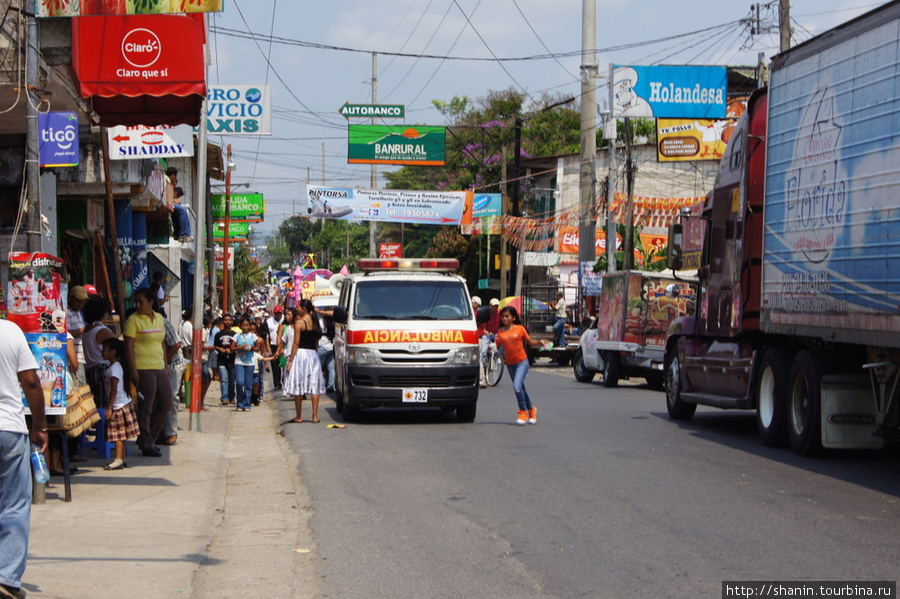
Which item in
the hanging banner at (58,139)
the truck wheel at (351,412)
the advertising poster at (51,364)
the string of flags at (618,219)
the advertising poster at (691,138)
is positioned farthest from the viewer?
the advertising poster at (691,138)

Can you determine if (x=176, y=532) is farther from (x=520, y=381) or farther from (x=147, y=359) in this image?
(x=520, y=381)

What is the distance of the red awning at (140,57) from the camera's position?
963cm

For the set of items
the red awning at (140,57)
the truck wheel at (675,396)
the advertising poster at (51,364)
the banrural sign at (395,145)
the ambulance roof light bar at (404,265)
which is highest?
the banrural sign at (395,145)

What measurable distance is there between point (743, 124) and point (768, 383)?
3270 millimetres

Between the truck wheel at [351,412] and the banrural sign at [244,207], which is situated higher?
the banrural sign at [244,207]

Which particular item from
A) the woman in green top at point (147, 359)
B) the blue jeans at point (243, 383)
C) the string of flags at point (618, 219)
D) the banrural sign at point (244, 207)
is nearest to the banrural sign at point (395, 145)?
the string of flags at point (618, 219)

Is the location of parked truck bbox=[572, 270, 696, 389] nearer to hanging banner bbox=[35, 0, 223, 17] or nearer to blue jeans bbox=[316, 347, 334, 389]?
blue jeans bbox=[316, 347, 334, 389]

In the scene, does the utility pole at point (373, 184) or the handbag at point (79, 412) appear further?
the utility pole at point (373, 184)

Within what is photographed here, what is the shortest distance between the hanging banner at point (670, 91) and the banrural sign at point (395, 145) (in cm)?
950

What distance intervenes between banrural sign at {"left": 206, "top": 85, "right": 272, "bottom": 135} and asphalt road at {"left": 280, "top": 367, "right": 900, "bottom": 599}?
7756 millimetres

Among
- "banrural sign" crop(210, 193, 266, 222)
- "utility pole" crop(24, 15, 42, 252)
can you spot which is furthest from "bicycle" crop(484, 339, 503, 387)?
"banrural sign" crop(210, 193, 266, 222)

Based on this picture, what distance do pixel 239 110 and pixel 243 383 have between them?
17.3 feet

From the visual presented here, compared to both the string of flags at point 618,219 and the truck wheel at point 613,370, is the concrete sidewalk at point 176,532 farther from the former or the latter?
the string of flags at point 618,219

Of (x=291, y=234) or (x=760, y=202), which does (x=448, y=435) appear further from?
(x=291, y=234)
